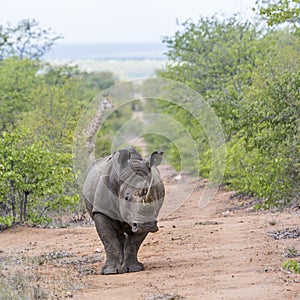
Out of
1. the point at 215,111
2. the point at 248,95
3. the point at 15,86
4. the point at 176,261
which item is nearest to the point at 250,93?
the point at 248,95

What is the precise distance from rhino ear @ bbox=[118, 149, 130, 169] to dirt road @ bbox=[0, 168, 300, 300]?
1.57 meters

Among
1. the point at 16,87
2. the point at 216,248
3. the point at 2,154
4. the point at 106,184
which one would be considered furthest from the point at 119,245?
the point at 16,87

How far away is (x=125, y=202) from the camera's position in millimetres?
10891

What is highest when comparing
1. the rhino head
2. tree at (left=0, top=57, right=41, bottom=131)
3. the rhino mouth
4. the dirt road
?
tree at (left=0, top=57, right=41, bottom=131)

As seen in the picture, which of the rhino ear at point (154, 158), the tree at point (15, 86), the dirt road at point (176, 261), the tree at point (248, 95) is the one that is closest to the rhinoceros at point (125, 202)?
the rhino ear at point (154, 158)

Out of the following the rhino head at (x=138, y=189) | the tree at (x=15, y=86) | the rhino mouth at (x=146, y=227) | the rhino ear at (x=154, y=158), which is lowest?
the rhino mouth at (x=146, y=227)

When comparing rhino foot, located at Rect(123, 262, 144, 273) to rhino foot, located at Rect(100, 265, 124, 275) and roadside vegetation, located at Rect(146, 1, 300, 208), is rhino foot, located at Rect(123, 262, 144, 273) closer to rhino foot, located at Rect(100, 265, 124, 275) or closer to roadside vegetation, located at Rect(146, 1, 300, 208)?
rhino foot, located at Rect(100, 265, 124, 275)

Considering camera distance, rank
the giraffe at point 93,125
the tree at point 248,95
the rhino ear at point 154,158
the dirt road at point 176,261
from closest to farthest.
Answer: the dirt road at point 176,261
the rhino ear at point 154,158
the tree at point 248,95
the giraffe at point 93,125

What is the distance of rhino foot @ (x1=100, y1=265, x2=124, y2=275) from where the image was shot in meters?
11.5

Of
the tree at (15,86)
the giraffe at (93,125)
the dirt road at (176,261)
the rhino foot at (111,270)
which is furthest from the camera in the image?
the tree at (15,86)

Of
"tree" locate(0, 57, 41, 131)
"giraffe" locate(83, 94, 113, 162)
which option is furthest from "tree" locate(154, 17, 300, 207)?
"tree" locate(0, 57, 41, 131)

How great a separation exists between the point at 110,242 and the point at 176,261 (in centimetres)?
112

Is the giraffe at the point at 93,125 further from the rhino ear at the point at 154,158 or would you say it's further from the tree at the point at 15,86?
the rhino ear at the point at 154,158

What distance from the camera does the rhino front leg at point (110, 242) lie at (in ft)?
37.9
